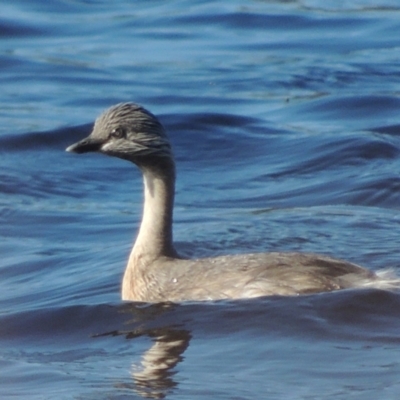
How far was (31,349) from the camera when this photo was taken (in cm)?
887

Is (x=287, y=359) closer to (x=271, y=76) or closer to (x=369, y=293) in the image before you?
(x=369, y=293)

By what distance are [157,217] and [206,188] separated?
4.55m

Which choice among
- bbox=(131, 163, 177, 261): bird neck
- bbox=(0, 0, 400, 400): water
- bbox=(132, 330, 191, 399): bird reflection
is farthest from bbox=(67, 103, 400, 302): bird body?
bbox=(132, 330, 191, 399): bird reflection

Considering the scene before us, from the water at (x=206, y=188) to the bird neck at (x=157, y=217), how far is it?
478 millimetres

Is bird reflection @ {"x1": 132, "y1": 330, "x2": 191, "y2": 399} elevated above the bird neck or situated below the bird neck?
below

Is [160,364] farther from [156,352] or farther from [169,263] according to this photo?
[169,263]

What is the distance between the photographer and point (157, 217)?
1015 centimetres

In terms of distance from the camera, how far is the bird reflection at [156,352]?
7801 mm

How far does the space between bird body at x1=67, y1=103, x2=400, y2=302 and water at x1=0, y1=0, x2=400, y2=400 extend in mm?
119

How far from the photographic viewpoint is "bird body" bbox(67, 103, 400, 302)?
30.5 feet

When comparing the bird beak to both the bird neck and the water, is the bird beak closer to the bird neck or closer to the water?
the bird neck

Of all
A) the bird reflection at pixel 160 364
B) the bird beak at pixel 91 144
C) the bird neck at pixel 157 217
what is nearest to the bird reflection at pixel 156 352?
the bird reflection at pixel 160 364

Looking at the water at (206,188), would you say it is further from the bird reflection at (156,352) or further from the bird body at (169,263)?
the bird body at (169,263)

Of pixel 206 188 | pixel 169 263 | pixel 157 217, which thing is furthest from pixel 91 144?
pixel 206 188
